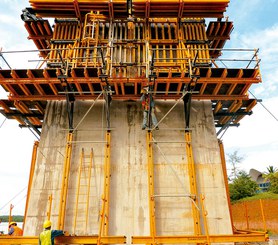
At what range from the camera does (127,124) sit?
11703 millimetres

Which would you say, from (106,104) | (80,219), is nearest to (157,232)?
(80,219)

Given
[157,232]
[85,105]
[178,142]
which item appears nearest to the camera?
[157,232]

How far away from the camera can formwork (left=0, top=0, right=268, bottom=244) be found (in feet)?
33.3

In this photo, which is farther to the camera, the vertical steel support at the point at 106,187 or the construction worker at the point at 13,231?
the construction worker at the point at 13,231

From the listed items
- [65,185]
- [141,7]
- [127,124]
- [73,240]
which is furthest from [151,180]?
[141,7]

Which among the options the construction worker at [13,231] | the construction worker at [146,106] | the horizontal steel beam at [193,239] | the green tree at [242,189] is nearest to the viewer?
the horizontal steel beam at [193,239]

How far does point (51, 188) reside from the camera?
10.6 metres

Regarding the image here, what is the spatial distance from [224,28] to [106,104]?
28.1 ft

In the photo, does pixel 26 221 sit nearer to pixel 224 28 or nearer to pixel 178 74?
pixel 178 74

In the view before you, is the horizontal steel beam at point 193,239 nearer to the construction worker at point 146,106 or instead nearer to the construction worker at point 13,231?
the construction worker at point 146,106

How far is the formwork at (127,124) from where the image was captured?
10156 millimetres

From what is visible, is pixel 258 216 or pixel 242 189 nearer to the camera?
pixel 258 216

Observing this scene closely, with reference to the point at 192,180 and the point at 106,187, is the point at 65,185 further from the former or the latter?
the point at 192,180

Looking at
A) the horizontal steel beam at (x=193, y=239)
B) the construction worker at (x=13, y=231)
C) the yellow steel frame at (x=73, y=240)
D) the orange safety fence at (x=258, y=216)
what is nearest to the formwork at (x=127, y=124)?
the construction worker at (x=13, y=231)
